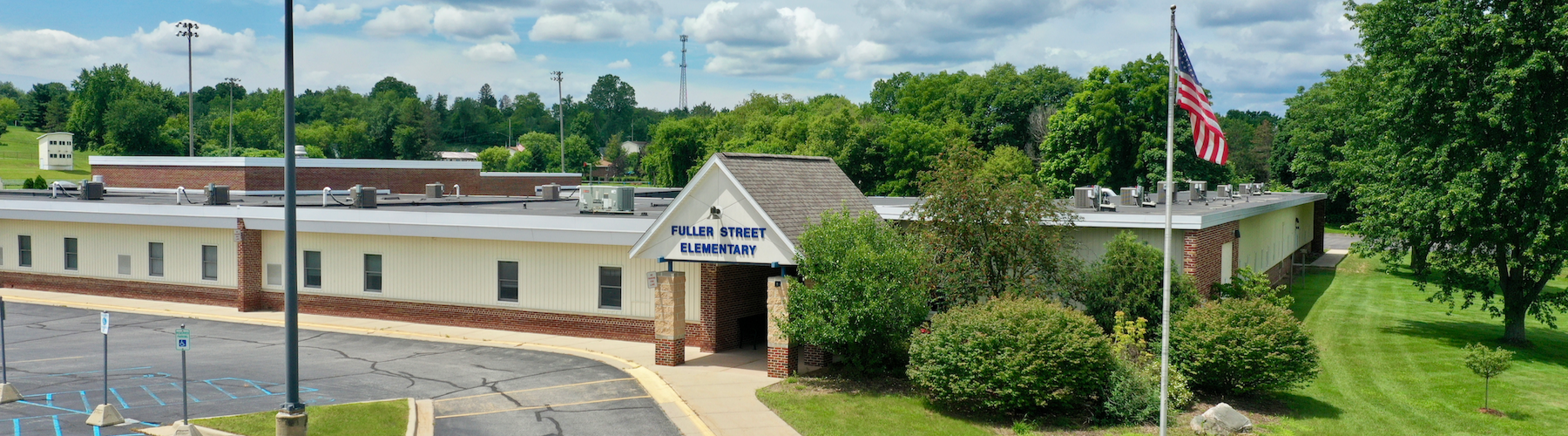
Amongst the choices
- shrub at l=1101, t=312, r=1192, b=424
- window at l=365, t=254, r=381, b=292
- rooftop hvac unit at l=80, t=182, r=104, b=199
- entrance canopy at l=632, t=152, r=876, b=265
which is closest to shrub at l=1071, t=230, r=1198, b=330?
shrub at l=1101, t=312, r=1192, b=424

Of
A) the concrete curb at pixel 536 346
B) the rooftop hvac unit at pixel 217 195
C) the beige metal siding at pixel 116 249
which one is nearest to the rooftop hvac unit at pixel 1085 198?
the concrete curb at pixel 536 346

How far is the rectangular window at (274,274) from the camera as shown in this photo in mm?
31984

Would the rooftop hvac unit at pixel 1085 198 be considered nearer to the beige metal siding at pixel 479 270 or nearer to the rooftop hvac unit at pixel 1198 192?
the rooftop hvac unit at pixel 1198 192

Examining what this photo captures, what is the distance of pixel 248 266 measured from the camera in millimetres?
31578

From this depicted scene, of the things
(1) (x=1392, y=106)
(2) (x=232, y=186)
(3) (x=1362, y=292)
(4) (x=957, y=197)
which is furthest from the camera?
(2) (x=232, y=186)

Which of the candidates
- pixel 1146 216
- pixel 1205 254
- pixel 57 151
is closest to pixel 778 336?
pixel 1146 216

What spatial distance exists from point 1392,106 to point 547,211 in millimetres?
25490

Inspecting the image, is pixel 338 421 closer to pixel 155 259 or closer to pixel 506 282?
pixel 506 282

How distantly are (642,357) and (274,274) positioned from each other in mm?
14665

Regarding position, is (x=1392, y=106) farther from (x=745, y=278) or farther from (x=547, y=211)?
(x=547, y=211)

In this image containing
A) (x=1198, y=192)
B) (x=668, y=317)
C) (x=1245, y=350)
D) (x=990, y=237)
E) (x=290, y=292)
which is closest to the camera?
(x=290, y=292)

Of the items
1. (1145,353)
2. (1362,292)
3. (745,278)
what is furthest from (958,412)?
(1362,292)

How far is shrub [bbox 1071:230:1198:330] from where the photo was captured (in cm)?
2209

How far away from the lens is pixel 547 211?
33281 mm
